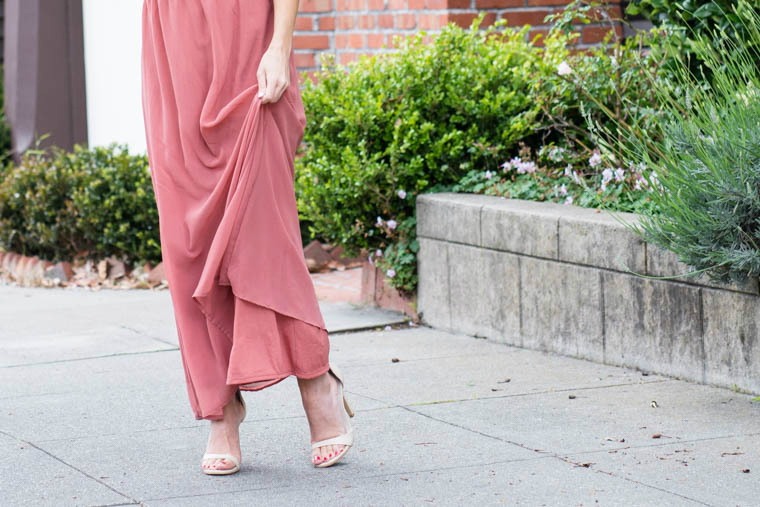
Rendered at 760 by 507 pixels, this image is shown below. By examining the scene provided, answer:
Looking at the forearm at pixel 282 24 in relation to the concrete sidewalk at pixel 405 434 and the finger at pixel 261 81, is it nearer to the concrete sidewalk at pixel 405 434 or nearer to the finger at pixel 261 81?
the finger at pixel 261 81

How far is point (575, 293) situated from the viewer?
4.62 metres

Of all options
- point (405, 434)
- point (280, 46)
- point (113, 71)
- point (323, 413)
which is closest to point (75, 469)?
point (323, 413)

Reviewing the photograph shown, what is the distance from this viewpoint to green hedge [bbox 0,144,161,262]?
7.10 metres

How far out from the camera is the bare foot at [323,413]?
10.9 feet

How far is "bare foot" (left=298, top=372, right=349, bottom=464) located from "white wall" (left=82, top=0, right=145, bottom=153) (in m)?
5.86

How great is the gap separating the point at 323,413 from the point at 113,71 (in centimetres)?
652

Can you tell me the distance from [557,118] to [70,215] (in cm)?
332

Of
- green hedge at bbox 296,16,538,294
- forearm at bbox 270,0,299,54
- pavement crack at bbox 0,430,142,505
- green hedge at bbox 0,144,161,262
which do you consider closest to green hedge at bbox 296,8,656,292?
green hedge at bbox 296,16,538,294

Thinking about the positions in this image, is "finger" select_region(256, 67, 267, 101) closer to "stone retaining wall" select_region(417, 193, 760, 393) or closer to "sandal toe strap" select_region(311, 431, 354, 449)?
"sandal toe strap" select_region(311, 431, 354, 449)

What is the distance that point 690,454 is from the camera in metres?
3.34

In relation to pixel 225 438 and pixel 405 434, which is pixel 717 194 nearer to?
pixel 405 434

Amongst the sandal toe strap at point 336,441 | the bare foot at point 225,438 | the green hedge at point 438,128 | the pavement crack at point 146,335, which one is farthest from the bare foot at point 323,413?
the green hedge at point 438,128

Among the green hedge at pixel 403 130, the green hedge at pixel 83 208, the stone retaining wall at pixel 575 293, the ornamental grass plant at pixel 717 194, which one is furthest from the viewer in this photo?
the green hedge at pixel 83 208

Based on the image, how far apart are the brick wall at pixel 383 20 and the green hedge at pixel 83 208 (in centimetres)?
138
